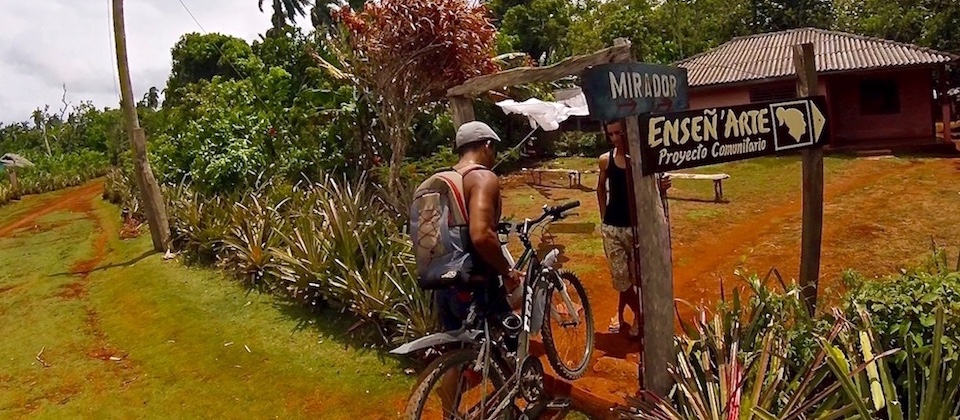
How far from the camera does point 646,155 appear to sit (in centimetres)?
300

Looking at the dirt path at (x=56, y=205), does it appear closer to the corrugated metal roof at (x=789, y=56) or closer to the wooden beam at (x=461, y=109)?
the wooden beam at (x=461, y=109)

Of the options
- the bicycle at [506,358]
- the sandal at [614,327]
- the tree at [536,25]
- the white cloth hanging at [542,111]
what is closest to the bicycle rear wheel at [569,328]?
the bicycle at [506,358]

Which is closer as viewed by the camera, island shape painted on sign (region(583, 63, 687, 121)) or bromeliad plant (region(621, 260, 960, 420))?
bromeliad plant (region(621, 260, 960, 420))

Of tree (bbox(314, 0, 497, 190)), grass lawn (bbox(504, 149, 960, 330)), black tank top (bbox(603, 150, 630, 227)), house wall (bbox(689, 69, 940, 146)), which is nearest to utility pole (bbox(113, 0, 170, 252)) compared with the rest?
tree (bbox(314, 0, 497, 190))

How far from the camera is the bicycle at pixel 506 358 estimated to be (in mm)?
3254

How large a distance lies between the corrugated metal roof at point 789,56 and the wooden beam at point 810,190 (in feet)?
41.6

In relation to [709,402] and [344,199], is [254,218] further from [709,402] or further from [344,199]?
[709,402]

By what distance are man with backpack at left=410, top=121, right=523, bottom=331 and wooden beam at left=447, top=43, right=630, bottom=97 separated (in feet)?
1.88

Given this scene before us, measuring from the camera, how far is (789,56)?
18016mm

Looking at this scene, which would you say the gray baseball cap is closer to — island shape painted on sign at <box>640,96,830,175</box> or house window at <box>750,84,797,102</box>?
island shape painted on sign at <box>640,96,830,175</box>

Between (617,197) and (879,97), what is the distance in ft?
51.2

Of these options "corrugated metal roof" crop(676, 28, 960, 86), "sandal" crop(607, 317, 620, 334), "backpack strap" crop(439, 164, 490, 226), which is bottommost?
"sandal" crop(607, 317, 620, 334)

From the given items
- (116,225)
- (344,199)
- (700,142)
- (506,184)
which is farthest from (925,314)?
(116,225)

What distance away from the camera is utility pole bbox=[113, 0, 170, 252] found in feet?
34.2
